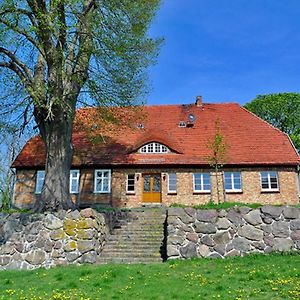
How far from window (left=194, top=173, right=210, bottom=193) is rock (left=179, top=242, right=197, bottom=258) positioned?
10.4m

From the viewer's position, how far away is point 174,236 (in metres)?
12.9

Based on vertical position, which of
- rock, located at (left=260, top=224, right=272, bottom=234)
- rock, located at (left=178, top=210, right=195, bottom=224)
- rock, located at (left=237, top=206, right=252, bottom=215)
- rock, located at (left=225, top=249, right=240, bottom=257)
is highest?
rock, located at (left=237, top=206, right=252, bottom=215)

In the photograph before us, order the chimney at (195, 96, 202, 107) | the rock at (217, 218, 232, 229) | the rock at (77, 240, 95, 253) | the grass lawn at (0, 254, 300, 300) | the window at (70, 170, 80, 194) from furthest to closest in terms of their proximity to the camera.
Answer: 1. the chimney at (195, 96, 202, 107)
2. the window at (70, 170, 80, 194)
3. the rock at (217, 218, 232, 229)
4. the rock at (77, 240, 95, 253)
5. the grass lawn at (0, 254, 300, 300)

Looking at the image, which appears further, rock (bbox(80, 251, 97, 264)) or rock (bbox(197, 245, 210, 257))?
rock (bbox(197, 245, 210, 257))

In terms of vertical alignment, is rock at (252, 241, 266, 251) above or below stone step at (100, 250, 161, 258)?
above

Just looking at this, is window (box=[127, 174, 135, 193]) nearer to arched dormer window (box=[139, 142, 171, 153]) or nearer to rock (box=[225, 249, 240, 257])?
arched dormer window (box=[139, 142, 171, 153])

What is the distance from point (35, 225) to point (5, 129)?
407 cm

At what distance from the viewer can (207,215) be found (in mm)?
13109

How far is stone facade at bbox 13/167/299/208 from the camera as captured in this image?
22.7 m

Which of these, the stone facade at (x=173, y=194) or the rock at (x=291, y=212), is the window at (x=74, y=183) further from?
the rock at (x=291, y=212)

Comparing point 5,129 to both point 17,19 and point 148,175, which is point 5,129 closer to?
point 17,19

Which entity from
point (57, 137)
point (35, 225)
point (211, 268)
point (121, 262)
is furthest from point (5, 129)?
point (211, 268)

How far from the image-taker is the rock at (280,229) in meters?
12.8

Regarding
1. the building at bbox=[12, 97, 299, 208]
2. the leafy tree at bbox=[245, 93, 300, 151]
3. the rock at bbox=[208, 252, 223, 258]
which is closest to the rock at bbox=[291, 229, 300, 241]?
the rock at bbox=[208, 252, 223, 258]
